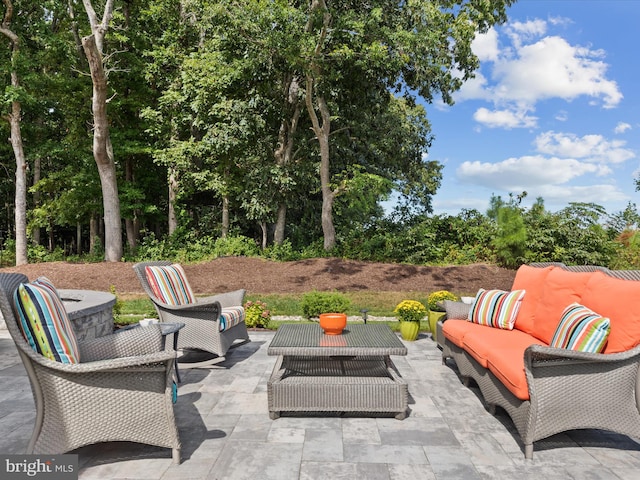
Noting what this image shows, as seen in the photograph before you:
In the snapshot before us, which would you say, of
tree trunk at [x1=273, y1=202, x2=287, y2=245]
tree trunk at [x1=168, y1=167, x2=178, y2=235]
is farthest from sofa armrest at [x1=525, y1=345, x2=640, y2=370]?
tree trunk at [x1=168, y1=167, x2=178, y2=235]

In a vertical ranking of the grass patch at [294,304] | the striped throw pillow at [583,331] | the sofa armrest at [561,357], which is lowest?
the grass patch at [294,304]

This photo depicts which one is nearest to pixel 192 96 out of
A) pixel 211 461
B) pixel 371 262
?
pixel 371 262

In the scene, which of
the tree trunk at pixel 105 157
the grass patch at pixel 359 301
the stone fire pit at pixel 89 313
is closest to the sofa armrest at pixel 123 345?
the stone fire pit at pixel 89 313

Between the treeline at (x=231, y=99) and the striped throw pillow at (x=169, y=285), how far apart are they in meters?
7.73

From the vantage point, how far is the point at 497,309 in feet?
14.0

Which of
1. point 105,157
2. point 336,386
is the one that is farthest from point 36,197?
point 336,386

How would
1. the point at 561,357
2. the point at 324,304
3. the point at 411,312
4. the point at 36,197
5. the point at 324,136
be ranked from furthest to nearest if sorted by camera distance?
the point at 36,197
the point at 324,136
the point at 324,304
the point at 411,312
the point at 561,357

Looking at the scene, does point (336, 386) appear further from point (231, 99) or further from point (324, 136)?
point (231, 99)

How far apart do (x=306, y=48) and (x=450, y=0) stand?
4.30 metres

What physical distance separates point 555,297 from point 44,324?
3682 millimetres

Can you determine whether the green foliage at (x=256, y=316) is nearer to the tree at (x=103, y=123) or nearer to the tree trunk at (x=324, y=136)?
the tree trunk at (x=324, y=136)

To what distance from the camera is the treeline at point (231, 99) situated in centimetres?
1154

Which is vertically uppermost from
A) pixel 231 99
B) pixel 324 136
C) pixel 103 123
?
pixel 231 99

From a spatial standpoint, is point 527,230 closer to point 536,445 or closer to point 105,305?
point 536,445
